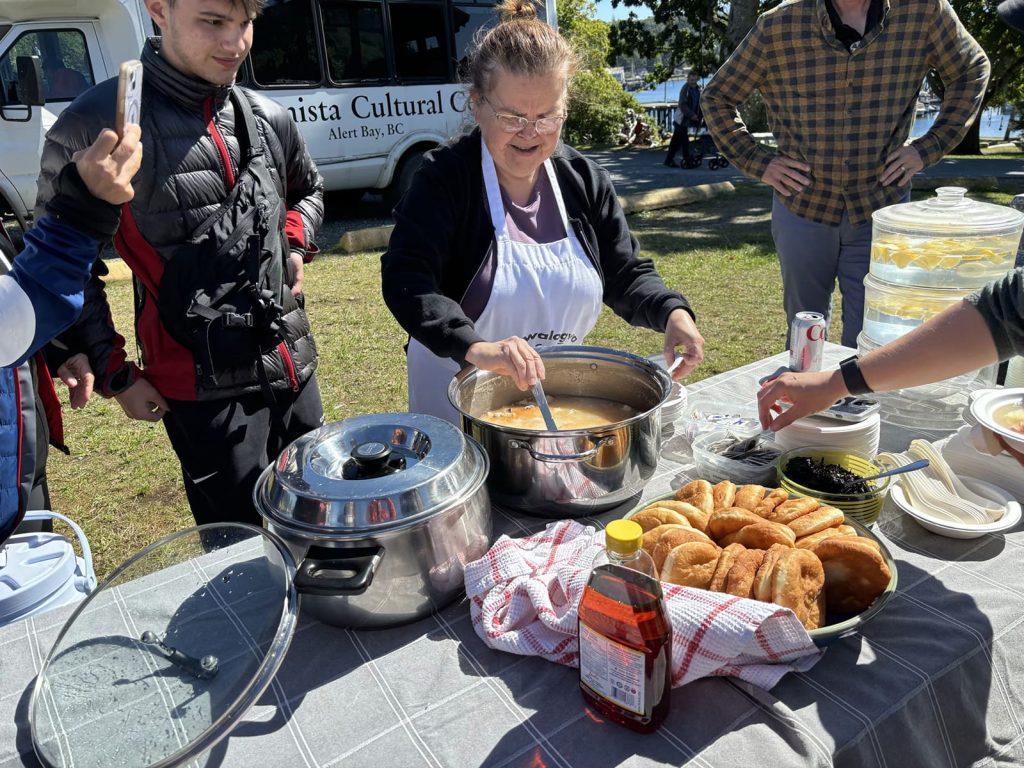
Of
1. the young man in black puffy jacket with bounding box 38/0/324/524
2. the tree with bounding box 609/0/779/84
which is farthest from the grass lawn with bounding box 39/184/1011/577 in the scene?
the tree with bounding box 609/0/779/84

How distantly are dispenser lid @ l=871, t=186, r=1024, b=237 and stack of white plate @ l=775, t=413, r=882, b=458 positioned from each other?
3.48 ft

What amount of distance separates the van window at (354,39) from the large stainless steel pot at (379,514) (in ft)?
29.2

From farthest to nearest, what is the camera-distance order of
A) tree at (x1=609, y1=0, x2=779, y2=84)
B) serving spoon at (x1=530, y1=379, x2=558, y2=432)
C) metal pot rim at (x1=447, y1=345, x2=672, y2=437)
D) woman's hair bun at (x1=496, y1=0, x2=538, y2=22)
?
tree at (x1=609, y1=0, x2=779, y2=84) < woman's hair bun at (x1=496, y1=0, x2=538, y2=22) < serving spoon at (x1=530, y1=379, x2=558, y2=432) < metal pot rim at (x1=447, y1=345, x2=672, y2=437)

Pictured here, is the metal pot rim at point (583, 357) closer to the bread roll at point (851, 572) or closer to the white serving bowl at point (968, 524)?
the bread roll at point (851, 572)

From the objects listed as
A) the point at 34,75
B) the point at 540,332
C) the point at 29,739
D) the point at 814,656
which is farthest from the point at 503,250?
the point at 34,75

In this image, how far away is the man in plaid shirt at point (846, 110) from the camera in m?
2.95

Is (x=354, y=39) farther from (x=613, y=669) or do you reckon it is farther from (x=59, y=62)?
(x=613, y=669)

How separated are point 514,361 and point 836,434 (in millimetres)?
737

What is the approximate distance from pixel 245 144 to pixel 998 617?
215 cm

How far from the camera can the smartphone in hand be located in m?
1.13

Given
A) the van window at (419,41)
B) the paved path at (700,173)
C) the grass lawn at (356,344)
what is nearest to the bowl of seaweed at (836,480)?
the grass lawn at (356,344)

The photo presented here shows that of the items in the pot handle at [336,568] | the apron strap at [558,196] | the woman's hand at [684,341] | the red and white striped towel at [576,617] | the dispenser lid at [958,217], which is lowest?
the red and white striped towel at [576,617]

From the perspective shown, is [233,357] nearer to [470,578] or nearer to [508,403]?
[508,403]

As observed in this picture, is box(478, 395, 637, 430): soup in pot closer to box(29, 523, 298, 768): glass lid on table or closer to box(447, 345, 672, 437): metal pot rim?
box(447, 345, 672, 437): metal pot rim
